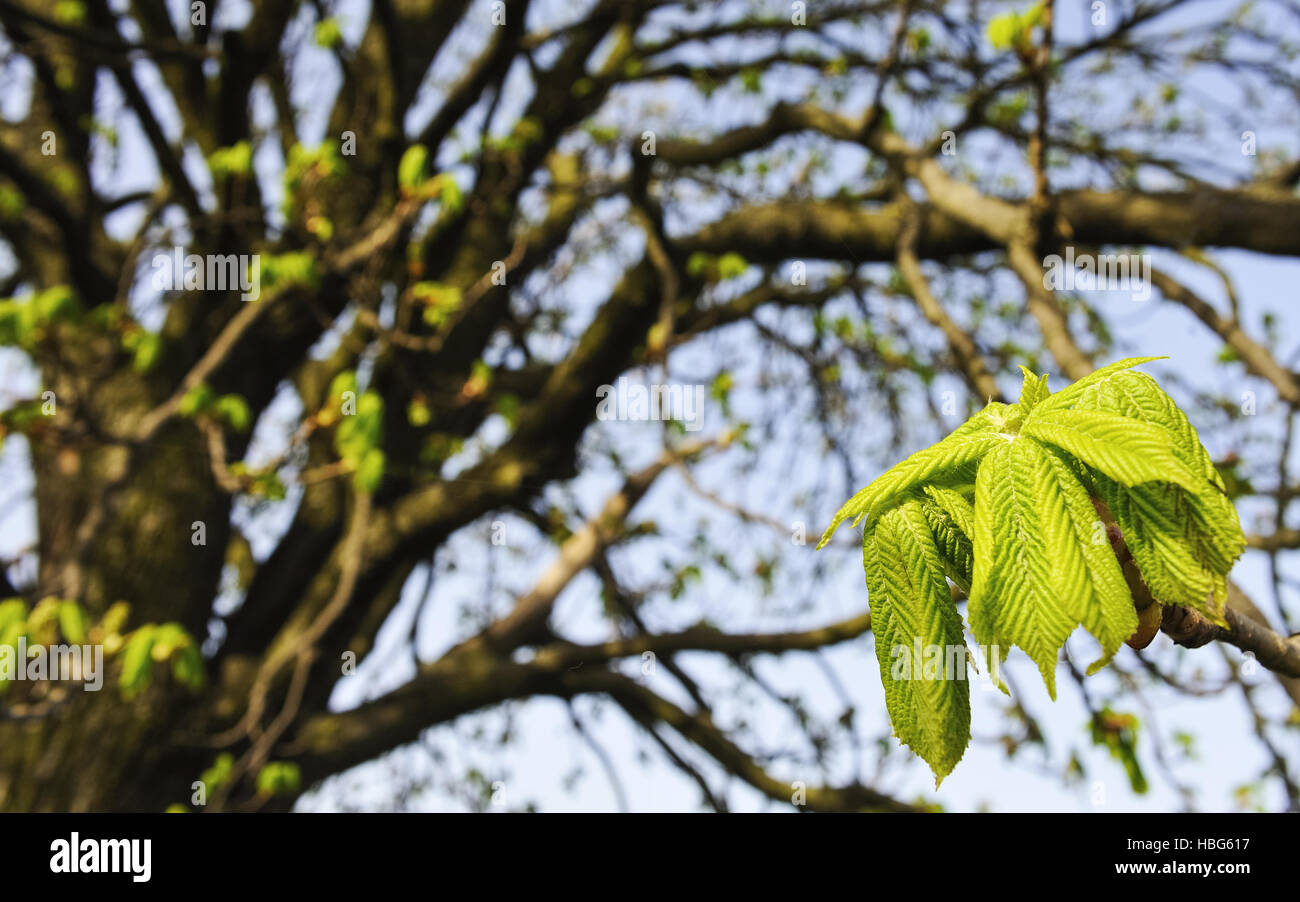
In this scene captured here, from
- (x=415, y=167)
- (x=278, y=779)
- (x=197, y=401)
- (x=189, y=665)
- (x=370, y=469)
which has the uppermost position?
(x=415, y=167)

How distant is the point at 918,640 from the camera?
79 centimetres

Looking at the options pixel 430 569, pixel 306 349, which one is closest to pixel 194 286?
pixel 306 349

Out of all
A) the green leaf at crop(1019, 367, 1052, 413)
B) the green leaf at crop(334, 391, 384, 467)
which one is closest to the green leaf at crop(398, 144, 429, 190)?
the green leaf at crop(334, 391, 384, 467)

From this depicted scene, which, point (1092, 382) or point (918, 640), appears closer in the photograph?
point (918, 640)

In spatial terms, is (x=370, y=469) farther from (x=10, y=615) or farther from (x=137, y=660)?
(x=10, y=615)

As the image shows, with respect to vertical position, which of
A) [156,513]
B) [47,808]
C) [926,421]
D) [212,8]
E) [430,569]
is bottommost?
[47,808]

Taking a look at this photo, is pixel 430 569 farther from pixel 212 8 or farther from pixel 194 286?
pixel 212 8

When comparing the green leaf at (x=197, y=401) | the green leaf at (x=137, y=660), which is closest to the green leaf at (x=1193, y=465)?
the green leaf at (x=137, y=660)

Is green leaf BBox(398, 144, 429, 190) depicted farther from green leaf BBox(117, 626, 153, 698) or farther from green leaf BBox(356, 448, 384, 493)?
green leaf BBox(117, 626, 153, 698)

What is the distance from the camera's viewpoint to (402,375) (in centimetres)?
403

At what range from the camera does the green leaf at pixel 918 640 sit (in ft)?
2.57

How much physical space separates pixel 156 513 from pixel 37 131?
2420mm

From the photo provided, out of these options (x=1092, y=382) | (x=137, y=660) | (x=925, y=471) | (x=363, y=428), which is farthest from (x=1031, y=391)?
(x=137, y=660)
